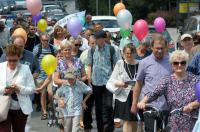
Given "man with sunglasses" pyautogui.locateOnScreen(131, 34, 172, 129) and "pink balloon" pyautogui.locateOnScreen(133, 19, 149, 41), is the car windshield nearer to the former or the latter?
"pink balloon" pyautogui.locateOnScreen(133, 19, 149, 41)

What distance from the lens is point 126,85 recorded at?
29.9 feet

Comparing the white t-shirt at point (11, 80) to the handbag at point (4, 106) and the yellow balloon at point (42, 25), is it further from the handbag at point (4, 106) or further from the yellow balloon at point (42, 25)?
the yellow balloon at point (42, 25)

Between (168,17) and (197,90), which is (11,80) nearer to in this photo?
(197,90)

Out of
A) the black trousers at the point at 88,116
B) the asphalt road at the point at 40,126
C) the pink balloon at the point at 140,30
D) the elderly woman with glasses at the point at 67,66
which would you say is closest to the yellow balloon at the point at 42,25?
the pink balloon at the point at 140,30

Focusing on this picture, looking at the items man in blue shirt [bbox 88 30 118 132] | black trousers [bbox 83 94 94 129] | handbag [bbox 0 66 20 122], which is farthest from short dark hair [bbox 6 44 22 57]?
black trousers [bbox 83 94 94 129]

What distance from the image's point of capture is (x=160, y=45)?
762 cm

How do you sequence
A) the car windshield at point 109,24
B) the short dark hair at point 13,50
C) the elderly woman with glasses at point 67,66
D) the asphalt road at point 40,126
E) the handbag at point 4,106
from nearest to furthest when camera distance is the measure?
the handbag at point 4,106
the short dark hair at point 13,50
the elderly woman with glasses at point 67,66
the asphalt road at point 40,126
the car windshield at point 109,24

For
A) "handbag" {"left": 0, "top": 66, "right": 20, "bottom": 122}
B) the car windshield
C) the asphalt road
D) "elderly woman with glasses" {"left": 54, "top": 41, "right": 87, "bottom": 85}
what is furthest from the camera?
the car windshield

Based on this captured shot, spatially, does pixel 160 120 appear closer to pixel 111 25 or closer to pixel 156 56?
pixel 156 56

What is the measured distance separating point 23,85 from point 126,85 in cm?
182

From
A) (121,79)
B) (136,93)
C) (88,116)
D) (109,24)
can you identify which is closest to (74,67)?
(121,79)

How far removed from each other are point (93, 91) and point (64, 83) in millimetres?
969

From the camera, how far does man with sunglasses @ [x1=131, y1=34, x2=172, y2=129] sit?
25.1ft

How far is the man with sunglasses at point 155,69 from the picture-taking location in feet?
25.1
